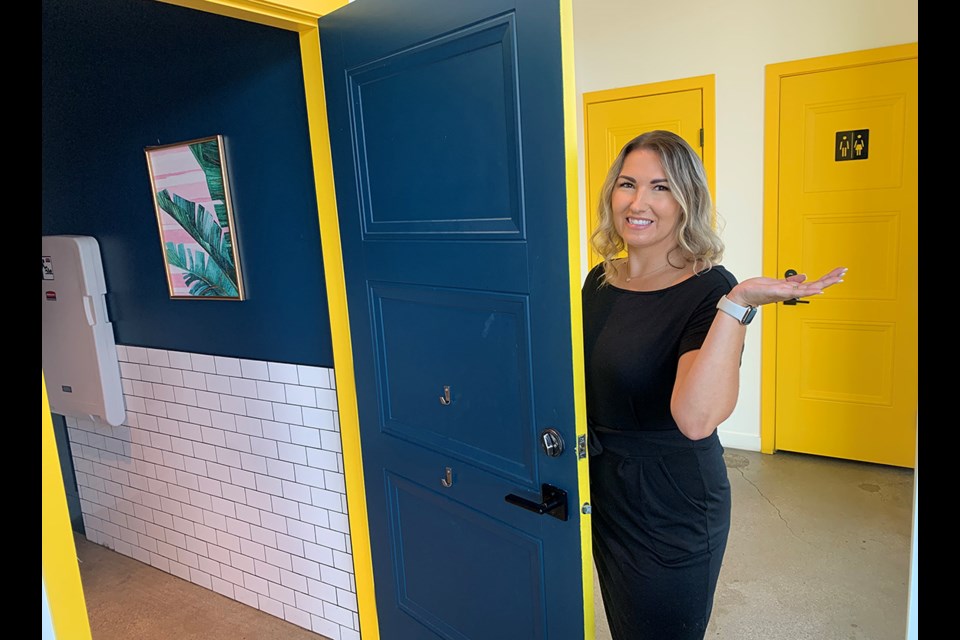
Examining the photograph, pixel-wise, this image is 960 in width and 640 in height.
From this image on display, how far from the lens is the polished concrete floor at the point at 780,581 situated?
104 inches

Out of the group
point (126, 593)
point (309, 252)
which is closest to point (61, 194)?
point (309, 252)

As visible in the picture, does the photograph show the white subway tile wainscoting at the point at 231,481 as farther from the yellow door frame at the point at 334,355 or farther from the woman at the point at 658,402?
the woman at the point at 658,402

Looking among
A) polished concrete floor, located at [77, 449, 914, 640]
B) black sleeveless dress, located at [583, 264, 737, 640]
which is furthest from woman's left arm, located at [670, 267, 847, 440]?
polished concrete floor, located at [77, 449, 914, 640]

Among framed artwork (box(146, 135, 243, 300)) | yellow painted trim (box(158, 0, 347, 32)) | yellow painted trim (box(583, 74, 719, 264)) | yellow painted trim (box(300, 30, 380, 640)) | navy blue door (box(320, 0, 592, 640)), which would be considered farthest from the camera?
yellow painted trim (box(583, 74, 719, 264))

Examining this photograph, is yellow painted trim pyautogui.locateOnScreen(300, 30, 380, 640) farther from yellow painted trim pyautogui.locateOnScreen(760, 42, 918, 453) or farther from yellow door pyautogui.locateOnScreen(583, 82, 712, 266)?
yellow painted trim pyautogui.locateOnScreen(760, 42, 918, 453)

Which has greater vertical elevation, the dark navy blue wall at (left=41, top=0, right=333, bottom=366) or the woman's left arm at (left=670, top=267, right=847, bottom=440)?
the dark navy blue wall at (left=41, top=0, right=333, bottom=366)

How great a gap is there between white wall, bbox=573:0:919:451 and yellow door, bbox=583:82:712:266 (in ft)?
0.26

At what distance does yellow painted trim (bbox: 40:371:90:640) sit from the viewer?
1.20 meters

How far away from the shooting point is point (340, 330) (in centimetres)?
→ 218

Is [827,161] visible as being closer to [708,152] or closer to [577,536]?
[708,152]

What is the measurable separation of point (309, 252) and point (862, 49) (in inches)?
122
